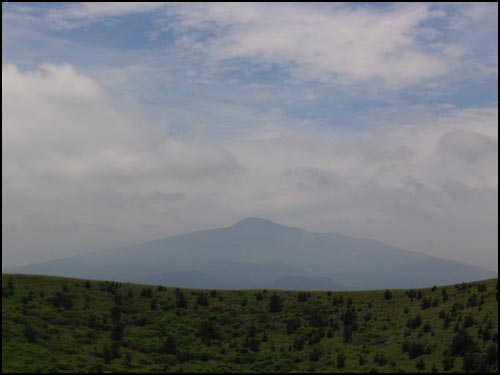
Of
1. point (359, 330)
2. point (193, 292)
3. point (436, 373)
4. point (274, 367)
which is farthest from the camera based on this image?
point (193, 292)

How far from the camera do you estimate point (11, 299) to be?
4291 centimetres

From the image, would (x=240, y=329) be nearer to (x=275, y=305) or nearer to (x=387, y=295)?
(x=275, y=305)

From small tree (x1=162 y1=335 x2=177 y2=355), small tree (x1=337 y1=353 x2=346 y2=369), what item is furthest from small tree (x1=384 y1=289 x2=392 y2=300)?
small tree (x1=162 y1=335 x2=177 y2=355)

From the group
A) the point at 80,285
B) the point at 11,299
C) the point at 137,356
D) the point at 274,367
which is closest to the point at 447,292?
the point at 274,367

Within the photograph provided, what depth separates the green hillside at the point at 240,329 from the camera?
35.6 metres

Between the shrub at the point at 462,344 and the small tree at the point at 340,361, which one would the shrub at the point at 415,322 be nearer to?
the shrub at the point at 462,344

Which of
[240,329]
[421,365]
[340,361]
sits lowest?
[340,361]

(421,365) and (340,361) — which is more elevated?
(421,365)

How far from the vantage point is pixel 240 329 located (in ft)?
150

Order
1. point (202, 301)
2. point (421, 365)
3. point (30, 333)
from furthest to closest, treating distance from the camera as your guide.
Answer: point (202, 301), point (30, 333), point (421, 365)

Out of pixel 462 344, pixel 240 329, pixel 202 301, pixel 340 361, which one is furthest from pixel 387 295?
pixel 202 301

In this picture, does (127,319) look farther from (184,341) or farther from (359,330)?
(359,330)

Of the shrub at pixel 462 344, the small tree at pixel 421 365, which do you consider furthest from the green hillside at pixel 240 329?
the small tree at pixel 421 365

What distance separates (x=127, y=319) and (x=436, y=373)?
91.9ft
